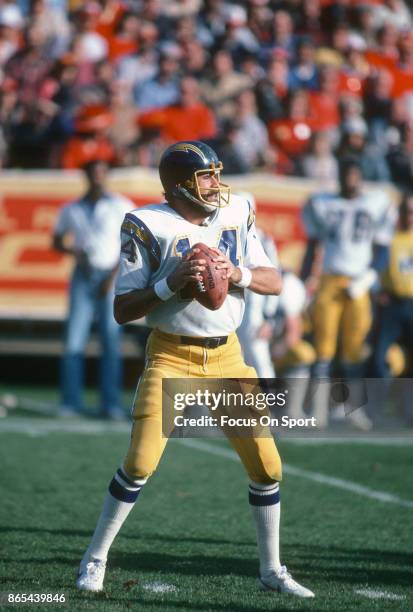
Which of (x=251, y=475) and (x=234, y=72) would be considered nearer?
(x=251, y=475)

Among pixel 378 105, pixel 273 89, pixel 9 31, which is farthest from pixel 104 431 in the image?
pixel 378 105

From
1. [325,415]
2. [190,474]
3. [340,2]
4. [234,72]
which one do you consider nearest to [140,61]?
[234,72]

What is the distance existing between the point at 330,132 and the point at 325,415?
17.1ft

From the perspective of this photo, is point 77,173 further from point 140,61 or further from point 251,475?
point 251,475

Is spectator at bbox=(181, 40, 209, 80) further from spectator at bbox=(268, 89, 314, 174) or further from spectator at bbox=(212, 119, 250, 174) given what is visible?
spectator at bbox=(212, 119, 250, 174)

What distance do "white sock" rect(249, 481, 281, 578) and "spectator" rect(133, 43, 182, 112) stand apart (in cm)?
880

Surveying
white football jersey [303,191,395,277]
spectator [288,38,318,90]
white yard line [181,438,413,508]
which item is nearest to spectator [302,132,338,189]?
spectator [288,38,318,90]

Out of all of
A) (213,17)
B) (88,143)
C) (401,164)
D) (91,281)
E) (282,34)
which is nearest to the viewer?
(91,281)

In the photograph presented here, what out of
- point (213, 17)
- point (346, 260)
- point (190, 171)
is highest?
point (190, 171)

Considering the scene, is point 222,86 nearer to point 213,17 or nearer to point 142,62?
point 142,62

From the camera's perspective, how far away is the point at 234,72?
45.8 feet

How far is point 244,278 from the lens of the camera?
15.1 feet

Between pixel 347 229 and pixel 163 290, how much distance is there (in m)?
5.31

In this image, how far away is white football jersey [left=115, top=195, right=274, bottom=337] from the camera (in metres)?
4.63
